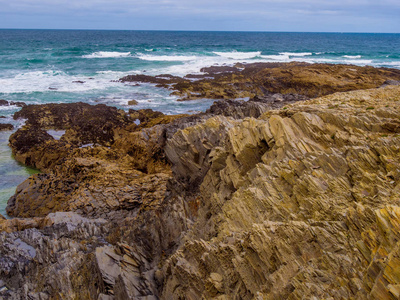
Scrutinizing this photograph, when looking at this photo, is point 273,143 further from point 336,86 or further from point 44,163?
point 336,86

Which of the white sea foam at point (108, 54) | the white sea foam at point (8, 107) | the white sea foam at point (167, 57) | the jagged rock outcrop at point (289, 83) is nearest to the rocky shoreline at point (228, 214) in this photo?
the jagged rock outcrop at point (289, 83)

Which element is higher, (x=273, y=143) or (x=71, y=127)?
(x=273, y=143)

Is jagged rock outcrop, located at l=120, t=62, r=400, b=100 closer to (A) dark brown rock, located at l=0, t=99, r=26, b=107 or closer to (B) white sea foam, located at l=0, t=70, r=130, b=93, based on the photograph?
(B) white sea foam, located at l=0, t=70, r=130, b=93

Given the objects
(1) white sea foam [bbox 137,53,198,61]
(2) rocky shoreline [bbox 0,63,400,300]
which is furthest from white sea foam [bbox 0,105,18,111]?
(1) white sea foam [bbox 137,53,198,61]

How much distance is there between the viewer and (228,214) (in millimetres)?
10750

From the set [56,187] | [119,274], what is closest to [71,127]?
[56,187]

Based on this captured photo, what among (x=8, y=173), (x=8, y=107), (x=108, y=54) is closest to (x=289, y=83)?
(x=8, y=173)

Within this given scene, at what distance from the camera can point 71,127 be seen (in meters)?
31.8

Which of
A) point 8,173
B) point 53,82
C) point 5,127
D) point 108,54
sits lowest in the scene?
point 8,173

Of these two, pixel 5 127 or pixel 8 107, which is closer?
pixel 5 127

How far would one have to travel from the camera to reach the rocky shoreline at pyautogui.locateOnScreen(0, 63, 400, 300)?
6.71 meters

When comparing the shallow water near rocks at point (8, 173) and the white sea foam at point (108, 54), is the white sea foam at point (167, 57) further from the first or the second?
the shallow water near rocks at point (8, 173)

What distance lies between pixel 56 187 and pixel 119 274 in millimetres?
11279

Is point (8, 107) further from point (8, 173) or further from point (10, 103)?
point (8, 173)
